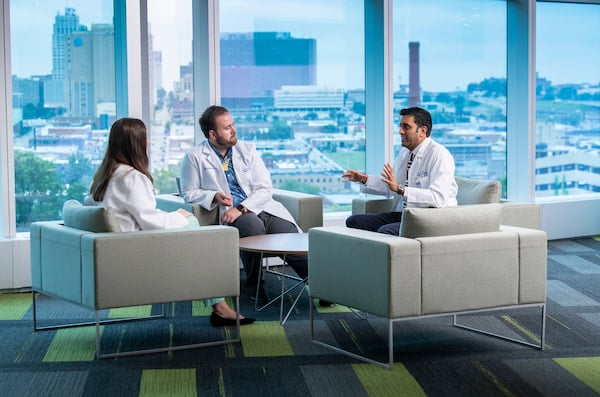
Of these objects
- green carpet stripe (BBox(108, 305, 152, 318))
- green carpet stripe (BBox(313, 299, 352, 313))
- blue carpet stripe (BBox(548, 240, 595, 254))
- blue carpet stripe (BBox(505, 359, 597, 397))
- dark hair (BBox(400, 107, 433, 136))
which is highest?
dark hair (BBox(400, 107, 433, 136))

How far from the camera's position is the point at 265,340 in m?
5.38

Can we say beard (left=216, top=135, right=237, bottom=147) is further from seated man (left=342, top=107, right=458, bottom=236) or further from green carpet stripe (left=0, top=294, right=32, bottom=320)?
green carpet stripe (left=0, top=294, right=32, bottom=320)

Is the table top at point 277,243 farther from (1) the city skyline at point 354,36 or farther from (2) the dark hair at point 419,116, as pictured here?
(1) the city skyline at point 354,36

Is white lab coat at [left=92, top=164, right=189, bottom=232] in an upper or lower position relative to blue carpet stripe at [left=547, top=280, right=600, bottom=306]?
upper

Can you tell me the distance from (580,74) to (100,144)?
5.04 meters

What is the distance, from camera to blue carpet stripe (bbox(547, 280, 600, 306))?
640 cm

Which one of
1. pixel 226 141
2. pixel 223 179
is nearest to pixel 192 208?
pixel 223 179

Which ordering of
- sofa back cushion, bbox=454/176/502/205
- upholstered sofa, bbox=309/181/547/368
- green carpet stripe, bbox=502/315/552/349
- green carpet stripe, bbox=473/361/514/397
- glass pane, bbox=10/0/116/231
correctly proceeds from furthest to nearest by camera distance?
glass pane, bbox=10/0/116/231
sofa back cushion, bbox=454/176/502/205
green carpet stripe, bbox=502/315/552/349
upholstered sofa, bbox=309/181/547/368
green carpet stripe, bbox=473/361/514/397

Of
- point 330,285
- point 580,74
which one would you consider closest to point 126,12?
point 330,285

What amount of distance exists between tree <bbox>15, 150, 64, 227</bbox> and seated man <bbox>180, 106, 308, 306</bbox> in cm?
110

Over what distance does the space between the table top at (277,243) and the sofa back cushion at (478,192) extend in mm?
1164

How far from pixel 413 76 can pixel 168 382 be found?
4779 mm

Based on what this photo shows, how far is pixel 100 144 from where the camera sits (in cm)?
728

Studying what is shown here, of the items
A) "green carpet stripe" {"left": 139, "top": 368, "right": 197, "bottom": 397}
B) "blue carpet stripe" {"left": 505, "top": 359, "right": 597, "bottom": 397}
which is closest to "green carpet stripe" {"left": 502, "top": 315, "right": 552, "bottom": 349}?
"blue carpet stripe" {"left": 505, "top": 359, "right": 597, "bottom": 397}
